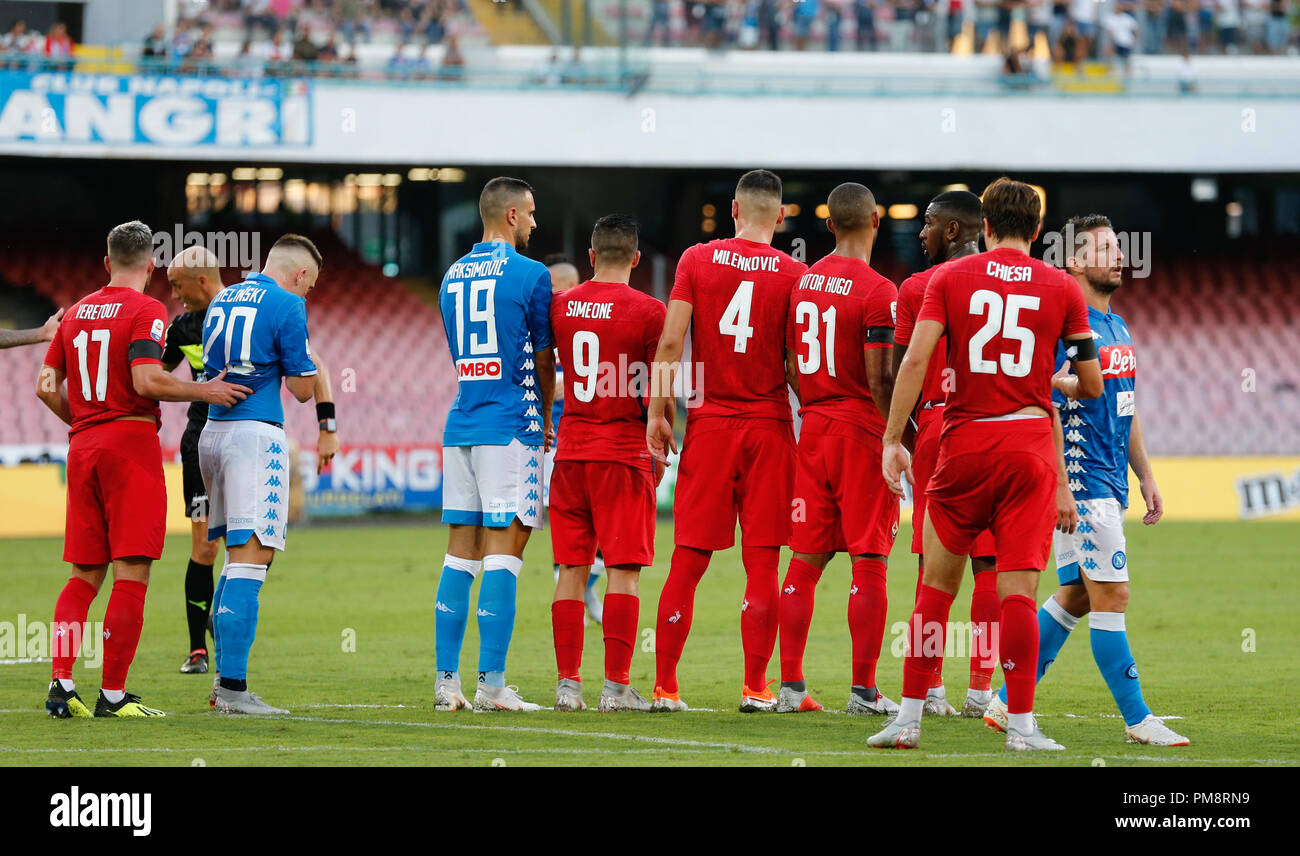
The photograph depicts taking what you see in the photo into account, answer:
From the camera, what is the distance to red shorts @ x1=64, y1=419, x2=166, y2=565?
7.45 m

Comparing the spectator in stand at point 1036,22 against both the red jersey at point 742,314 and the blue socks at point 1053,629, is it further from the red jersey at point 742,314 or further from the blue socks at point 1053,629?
the blue socks at point 1053,629

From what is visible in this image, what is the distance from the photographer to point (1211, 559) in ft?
57.7

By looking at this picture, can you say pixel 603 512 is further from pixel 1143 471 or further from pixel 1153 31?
pixel 1153 31

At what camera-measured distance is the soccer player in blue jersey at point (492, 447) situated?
7539 mm

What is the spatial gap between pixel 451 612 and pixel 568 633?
0.60 meters

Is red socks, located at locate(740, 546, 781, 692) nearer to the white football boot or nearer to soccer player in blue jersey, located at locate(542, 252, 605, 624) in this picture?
the white football boot

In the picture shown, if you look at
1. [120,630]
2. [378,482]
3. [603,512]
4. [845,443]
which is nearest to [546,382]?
[603,512]

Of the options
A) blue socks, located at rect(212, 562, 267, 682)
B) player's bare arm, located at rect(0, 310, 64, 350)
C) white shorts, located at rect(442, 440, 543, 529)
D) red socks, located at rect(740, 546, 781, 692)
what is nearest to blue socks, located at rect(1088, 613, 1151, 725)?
red socks, located at rect(740, 546, 781, 692)

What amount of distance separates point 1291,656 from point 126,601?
742 centimetres

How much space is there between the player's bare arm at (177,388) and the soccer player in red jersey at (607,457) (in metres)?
1.66

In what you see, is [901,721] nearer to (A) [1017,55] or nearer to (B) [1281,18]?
(A) [1017,55]

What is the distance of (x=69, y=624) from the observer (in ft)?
24.3

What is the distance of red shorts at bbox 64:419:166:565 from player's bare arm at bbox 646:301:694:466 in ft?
8.05

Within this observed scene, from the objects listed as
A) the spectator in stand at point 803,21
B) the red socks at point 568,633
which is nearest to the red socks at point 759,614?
the red socks at point 568,633
